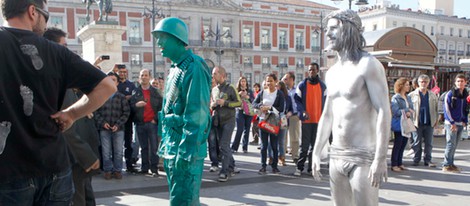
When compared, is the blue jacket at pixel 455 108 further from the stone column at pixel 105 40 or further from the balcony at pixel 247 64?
the balcony at pixel 247 64

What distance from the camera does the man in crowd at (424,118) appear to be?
8328mm

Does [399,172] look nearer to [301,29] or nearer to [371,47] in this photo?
[371,47]

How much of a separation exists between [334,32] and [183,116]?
4.35 feet

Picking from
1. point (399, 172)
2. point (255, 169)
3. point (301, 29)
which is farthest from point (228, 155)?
point (301, 29)

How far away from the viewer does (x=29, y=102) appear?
2.11 metres

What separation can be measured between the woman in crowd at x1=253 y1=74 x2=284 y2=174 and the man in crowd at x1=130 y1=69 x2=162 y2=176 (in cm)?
195

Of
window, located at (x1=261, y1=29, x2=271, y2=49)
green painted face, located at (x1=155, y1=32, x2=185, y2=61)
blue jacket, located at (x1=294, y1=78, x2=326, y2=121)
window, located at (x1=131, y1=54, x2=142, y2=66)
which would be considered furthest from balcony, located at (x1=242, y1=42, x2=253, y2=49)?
green painted face, located at (x1=155, y1=32, x2=185, y2=61)

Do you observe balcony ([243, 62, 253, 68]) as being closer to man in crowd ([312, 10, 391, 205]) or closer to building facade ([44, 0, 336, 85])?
building facade ([44, 0, 336, 85])

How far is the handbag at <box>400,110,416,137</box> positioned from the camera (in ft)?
25.7

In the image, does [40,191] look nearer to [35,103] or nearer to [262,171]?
[35,103]

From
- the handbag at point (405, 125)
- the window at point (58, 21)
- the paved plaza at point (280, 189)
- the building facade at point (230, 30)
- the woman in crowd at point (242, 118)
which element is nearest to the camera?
the paved plaza at point (280, 189)

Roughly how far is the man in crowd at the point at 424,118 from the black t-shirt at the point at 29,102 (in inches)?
304

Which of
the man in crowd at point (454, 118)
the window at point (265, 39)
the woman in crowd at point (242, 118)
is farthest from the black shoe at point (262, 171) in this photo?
the window at point (265, 39)

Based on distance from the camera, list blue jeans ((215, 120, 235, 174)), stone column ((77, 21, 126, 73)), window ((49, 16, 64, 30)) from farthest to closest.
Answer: window ((49, 16, 64, 30)) < stone column ((77, 21, 126, 73)) < blue jeans ((215, 120, 235, 174))
